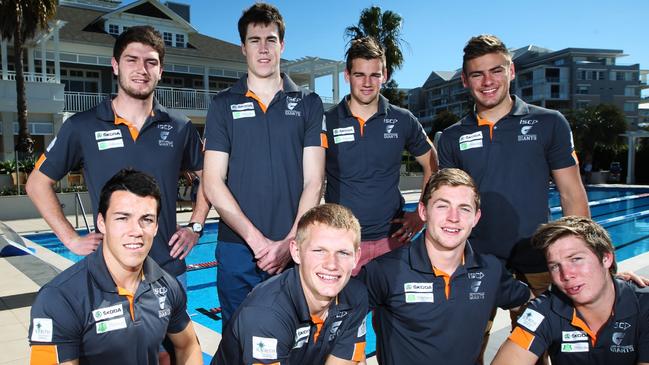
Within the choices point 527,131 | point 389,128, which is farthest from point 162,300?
point 527,131

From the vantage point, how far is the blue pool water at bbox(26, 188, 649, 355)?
21.6 feet

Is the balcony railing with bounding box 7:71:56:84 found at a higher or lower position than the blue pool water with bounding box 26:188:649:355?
higher

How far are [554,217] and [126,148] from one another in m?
13.9

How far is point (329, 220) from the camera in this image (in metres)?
2.30

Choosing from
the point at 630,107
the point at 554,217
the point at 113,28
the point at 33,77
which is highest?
the point at 630,107

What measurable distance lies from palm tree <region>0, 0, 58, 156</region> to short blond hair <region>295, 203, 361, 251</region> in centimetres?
1685

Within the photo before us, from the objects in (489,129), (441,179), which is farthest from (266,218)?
(489,129)

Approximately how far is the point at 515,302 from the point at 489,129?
1.08m

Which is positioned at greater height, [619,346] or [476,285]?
[476,285]

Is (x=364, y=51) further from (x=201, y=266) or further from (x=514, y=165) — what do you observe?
(x=201, y=266)

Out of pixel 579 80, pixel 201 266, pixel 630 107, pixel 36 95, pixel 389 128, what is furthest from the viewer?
pixel 630 107

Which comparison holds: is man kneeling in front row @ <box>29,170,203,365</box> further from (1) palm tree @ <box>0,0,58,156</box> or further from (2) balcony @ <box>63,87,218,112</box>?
(2) balcony @ <box>63,87,218,112</box>

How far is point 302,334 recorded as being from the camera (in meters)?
2.30

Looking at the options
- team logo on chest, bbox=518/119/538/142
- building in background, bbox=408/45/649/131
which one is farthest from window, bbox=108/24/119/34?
building in background, bbox=408/45/649/131
